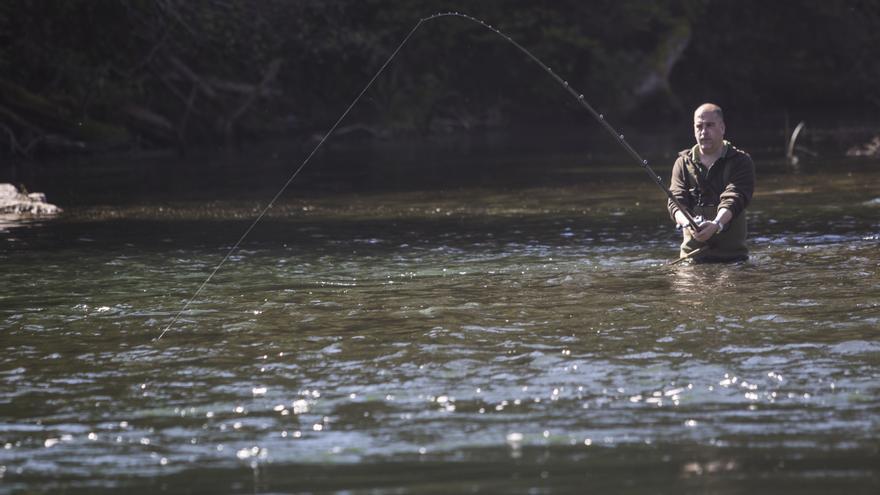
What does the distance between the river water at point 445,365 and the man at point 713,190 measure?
0.25m

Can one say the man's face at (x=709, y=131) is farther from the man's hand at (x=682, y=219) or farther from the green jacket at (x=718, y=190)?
the man's hand at (x=682, y=219)

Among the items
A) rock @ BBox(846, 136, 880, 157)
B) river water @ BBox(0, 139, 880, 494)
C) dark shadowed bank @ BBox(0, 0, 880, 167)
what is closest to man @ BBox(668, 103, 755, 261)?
river water @ BBox(0, 139, 880, 494)

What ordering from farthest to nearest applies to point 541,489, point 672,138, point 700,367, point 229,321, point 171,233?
point 672,138 → point 171,233 → point 229,321 → point 700,367 → point 541,489

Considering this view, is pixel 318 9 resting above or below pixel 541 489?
above

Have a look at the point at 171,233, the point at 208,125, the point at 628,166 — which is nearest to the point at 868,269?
the point at 171,233

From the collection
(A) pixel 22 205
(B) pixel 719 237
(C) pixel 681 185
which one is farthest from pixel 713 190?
(A) pixel 22 205

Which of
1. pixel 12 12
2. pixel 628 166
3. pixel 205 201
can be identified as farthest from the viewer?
pixel 12 12

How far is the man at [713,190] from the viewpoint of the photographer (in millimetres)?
10250

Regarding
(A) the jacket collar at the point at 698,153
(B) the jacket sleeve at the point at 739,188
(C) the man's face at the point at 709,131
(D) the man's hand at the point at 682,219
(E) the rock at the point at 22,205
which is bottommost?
(E) the rock at the point at 22,205

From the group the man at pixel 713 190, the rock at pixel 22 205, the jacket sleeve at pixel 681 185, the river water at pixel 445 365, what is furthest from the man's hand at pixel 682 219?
the rock at pixel 22 205

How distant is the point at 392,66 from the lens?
41.1 m

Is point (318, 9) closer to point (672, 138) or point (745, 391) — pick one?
point (672, 138)

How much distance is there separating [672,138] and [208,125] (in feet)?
39.9

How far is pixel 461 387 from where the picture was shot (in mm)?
6492
